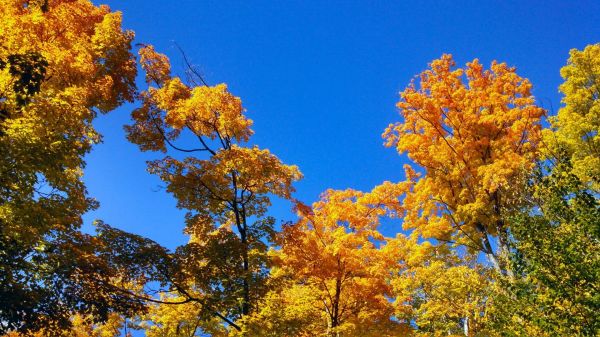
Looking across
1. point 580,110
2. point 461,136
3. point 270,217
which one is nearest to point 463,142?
point 461,136

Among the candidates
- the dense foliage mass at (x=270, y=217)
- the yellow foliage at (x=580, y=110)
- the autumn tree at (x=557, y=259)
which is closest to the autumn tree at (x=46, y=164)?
the dense foliage mass at (x=270, y=217)

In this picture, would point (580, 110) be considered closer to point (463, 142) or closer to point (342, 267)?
point (463, 142)

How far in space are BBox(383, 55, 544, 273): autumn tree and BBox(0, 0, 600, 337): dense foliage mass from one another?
0.07 meters

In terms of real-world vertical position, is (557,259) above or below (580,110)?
below

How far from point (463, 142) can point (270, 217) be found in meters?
8.25

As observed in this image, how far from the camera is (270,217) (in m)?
12.5

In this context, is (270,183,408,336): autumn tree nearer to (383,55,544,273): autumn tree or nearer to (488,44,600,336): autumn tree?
(383,55,544,273): autumn tree

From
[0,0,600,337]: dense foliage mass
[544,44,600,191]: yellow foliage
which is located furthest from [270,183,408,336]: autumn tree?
[544,44,600,191]: yellow foliage

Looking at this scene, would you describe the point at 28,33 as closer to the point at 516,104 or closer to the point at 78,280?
the point at 78,280

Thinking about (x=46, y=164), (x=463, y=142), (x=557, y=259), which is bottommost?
(x=557, y=259)

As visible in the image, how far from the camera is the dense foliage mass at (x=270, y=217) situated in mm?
7859

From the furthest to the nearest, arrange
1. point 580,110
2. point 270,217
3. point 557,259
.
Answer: point 580,110, point 270,217, point 557,259

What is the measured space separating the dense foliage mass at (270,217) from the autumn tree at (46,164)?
0.04 metres

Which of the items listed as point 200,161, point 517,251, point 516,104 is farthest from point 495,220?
point 200,161
